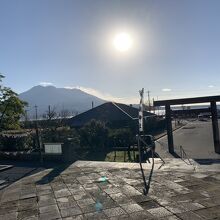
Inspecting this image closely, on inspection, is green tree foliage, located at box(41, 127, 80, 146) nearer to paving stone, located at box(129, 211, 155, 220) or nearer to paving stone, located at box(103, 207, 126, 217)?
paving stone, located at box(103, 207, 126, 217)

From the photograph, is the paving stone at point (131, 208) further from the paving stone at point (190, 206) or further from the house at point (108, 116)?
the house at point (108, 116)

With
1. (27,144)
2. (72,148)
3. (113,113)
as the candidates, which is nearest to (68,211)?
(72,148)

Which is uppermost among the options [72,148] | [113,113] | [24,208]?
[113,113]

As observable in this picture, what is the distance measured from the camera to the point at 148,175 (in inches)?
446

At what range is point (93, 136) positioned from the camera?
2369 cm

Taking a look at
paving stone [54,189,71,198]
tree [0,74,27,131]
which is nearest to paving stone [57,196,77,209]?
paving stone [54,189,71,198]

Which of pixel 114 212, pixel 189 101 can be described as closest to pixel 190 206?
pixel 114 212

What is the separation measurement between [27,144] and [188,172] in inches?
505

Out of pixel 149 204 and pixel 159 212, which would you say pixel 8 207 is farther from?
pixel 159 212

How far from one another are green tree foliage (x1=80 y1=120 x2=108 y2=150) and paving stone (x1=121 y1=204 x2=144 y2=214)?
626 inches

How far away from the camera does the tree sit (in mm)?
16547

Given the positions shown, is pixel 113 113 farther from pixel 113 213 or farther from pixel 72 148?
pixel 113 213

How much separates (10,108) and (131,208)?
441 inches

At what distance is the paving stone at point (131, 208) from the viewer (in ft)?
24.5
